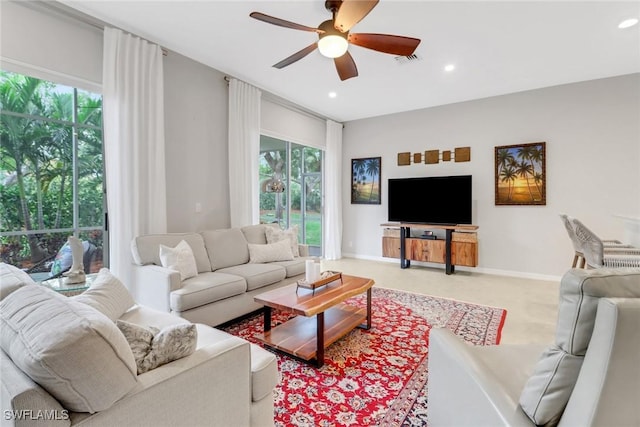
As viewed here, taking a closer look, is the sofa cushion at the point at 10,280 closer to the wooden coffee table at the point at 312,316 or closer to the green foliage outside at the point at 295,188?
the wooden coffee table at the point at 312,316

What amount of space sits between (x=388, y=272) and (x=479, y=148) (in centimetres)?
263

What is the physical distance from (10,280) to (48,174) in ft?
6.72

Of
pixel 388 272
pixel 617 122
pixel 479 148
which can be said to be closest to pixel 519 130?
pixel 479 148

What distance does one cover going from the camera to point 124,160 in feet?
10.0

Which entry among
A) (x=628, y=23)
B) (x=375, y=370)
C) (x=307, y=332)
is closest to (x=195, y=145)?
(x=307, y=332)

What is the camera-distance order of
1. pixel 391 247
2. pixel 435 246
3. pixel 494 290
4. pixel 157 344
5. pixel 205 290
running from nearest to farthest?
1. pixel 157 344
2. pixel 205 290
3. pixel 494 290
4. pixel 435 246
5. pixel 391 247

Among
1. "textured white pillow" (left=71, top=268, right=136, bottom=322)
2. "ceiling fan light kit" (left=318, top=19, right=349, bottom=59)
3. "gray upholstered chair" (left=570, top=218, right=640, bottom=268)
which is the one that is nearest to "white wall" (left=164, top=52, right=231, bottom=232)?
"textured white pillow" (left=71, top=268, right=136, bottom=322)

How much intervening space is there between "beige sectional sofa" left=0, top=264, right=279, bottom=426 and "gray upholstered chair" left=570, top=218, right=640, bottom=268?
3.60 m

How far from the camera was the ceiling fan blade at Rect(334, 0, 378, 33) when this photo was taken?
6.76 feet

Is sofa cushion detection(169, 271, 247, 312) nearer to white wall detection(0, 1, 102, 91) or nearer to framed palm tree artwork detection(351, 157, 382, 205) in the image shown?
white wall detection(0, 1, 102, 91)

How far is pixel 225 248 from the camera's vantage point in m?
3.52

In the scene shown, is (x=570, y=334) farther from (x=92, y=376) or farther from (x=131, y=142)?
(x=131, y=142)

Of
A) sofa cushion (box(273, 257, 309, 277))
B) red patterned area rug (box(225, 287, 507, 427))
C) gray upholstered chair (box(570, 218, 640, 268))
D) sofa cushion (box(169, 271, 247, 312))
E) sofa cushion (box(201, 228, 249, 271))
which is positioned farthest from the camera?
sofa cushion (box(273, 257, 309, 277))

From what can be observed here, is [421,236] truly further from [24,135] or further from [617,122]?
[24,135]
